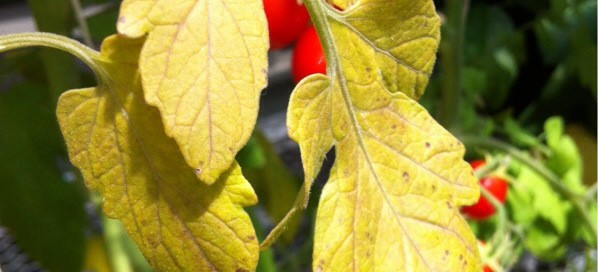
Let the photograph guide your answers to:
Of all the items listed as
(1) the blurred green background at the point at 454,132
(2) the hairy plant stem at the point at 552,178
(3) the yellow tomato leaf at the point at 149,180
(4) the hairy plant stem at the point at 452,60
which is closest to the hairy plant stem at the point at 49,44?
(3) the yellow tomato leaf at the point at 149,180

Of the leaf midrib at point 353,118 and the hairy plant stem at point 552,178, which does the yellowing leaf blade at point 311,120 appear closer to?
the leaf midrib at point 353,118

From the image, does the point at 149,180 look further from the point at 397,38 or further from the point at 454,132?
the point at 454,132

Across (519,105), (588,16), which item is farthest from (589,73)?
(519,105)

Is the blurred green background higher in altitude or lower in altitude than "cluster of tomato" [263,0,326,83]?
lower

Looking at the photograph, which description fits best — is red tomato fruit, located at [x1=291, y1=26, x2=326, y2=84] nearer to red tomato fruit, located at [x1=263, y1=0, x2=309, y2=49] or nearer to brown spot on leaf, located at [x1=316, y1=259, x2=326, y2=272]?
red tomato fruit, located at [x1=263, y1=0, x2=309, y2=49]

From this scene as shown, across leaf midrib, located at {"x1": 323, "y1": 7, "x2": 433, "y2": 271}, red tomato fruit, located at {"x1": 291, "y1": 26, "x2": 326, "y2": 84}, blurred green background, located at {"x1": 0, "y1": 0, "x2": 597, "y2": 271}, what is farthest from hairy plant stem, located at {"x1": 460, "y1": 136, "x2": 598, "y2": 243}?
leaf midrib, located at {"x1": 323, "y1": 7, "x2": 433, "y2": 271}

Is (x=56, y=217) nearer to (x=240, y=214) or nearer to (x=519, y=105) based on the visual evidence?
(x=240, y=214)

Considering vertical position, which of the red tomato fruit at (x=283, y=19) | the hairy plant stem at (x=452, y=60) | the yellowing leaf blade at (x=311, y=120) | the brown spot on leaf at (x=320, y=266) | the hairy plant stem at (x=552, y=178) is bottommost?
the hairy plant stem at (x=552, y=178)
